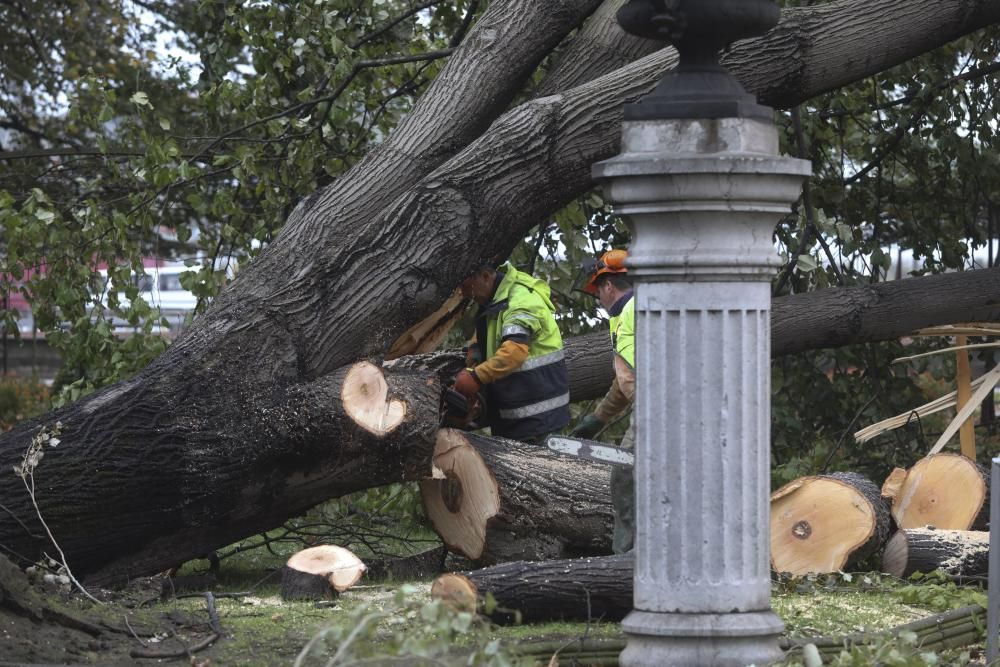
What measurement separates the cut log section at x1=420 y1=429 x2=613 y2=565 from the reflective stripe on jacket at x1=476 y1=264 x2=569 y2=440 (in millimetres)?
481

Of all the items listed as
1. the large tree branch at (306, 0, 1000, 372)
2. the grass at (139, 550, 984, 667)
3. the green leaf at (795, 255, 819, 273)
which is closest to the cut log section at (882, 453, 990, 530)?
the grass at (139, 550, 984, 667)

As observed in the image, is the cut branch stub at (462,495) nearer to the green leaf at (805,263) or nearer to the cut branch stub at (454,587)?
the cut branch stub at (454,587)

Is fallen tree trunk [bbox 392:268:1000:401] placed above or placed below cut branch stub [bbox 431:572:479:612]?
above

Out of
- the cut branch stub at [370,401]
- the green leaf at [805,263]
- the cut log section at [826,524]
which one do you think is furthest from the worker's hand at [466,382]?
the green leaf at [805,263]

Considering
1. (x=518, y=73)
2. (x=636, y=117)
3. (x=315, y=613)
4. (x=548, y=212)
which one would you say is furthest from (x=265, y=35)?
(x=636, y=117)

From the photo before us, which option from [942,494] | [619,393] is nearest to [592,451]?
[619,393]

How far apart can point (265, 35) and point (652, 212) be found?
5.22 meters

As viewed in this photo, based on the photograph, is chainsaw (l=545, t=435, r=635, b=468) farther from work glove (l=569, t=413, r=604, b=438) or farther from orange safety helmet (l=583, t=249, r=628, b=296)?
orange safety helmet (l=583, t=249, r=628, b=296)

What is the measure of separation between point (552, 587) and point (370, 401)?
1.13 meters

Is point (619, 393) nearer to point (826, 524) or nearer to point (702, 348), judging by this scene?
point (826, 524)

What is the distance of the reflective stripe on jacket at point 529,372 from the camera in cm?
638

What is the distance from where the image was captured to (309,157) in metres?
7.81

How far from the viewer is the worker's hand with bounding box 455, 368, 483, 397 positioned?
607 centimetres

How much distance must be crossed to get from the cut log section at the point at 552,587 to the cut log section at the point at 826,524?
1342 millimetres
